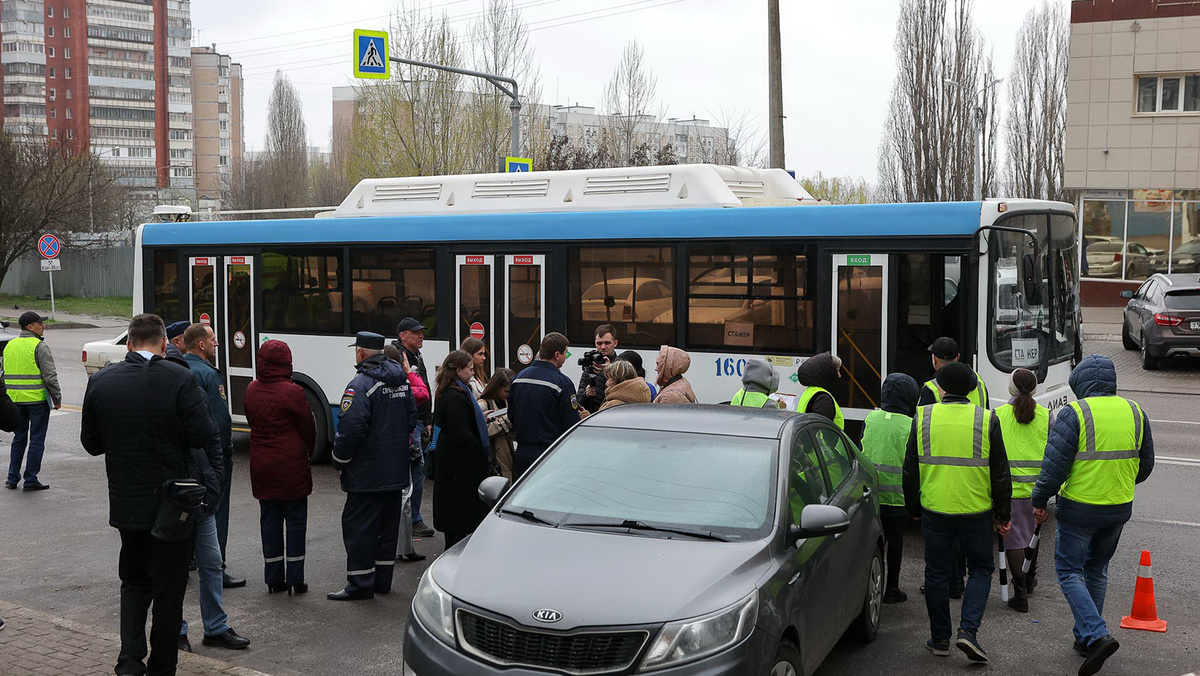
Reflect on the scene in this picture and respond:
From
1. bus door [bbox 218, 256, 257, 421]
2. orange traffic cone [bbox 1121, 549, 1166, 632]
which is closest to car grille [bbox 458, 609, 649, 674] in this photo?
orange traffic cone [bbox 1121, 549, 1166, 632]

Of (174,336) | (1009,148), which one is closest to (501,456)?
(174,336)

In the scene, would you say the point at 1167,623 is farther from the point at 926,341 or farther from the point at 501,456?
the point at 501,456

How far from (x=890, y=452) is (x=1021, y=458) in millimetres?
829

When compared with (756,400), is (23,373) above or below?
below

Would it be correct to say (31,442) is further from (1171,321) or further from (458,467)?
(1171,321)

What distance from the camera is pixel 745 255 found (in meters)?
10.6

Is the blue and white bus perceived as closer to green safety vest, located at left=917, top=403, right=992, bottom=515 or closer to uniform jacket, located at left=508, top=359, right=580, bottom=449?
uniform jacket, located at left=508, top=359, right=580, bottom=449

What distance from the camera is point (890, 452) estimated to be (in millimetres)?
7359

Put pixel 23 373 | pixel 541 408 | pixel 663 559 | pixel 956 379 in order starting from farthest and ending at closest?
1. pixel 23 373
2. pixel 541 408
3. pixel 956 379
4. pixel 663 559

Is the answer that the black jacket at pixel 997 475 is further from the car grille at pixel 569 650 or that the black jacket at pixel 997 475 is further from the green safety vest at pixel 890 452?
the car grille at pixel 569 650

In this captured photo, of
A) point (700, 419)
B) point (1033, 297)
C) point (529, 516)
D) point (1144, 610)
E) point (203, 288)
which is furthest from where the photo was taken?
point (203, 288)

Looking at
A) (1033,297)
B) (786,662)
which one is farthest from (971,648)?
(1033,297)

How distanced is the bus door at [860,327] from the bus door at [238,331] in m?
7.12

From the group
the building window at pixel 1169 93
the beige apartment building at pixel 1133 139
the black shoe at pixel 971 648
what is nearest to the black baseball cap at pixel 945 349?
the black shoe at pixel 971 648
